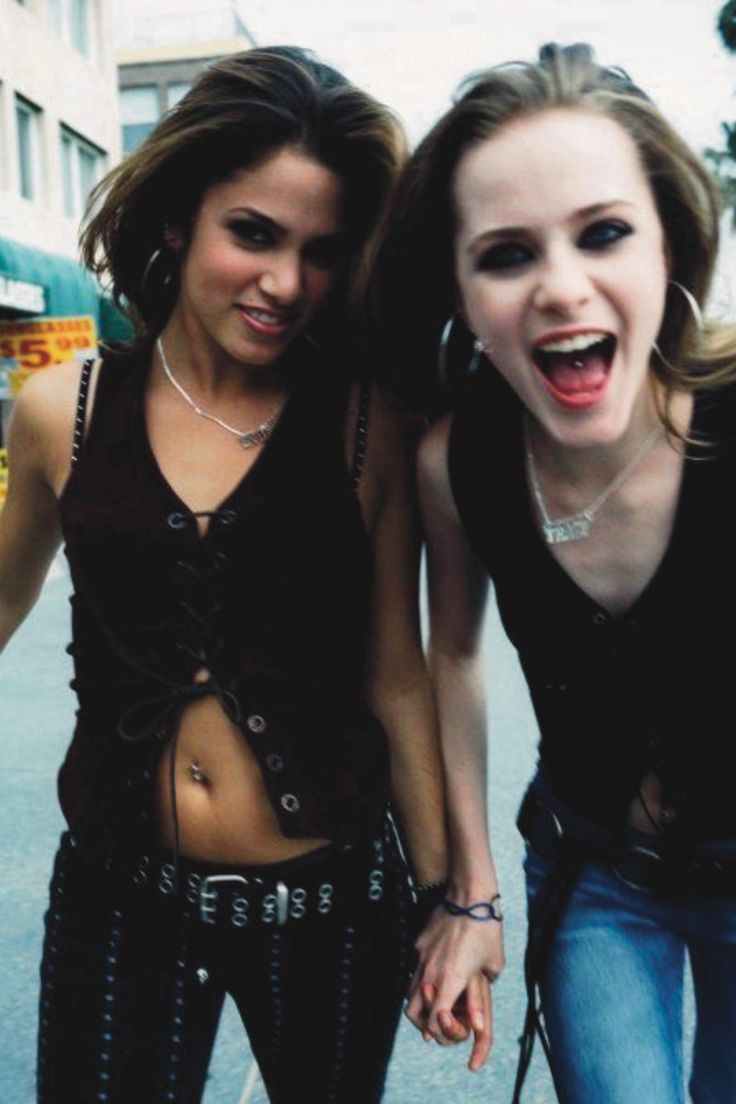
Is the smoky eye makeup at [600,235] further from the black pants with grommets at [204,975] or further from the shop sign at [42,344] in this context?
the shop sign at [42,344]

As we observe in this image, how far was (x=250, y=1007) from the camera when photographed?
5.96 ft

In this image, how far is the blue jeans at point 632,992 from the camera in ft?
5.44

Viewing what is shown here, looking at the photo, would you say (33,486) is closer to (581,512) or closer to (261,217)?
(261,217)

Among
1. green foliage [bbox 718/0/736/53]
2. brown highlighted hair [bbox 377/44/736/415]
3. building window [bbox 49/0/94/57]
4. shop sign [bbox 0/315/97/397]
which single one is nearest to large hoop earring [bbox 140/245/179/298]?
brown highlighted hair [bbox 377/44/736/415]

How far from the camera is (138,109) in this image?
36312 mm

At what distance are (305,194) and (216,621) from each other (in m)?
0.63

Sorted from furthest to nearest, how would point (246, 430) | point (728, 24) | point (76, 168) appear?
point (728, 24) → point (76, 168) → point (246, 430)

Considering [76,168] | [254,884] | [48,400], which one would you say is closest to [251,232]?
[48,400]

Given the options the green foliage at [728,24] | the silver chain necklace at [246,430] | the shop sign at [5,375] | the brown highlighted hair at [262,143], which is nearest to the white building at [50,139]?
the shop sign at [5,375]

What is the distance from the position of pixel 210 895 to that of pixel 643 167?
118 centimetres

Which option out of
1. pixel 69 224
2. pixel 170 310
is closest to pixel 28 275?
pixel 69 224

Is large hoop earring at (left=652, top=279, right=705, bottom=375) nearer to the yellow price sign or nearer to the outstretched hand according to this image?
the outstretched hand

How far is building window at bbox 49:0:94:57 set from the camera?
17.4m

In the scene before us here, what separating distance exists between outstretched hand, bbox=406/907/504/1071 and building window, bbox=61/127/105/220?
56.0 feet
